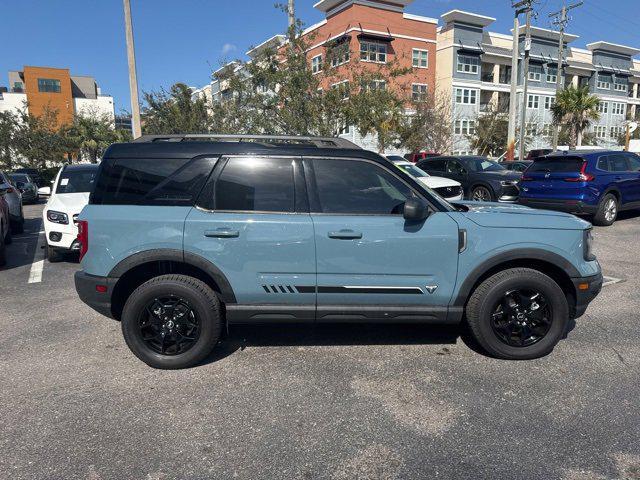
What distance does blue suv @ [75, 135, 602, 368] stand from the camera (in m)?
3.54

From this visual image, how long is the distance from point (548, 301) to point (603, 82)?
67.9 metres

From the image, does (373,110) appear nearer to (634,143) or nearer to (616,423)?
(616,423)

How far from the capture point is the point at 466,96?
1788 inches

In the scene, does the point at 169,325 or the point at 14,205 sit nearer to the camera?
the point at 169,325

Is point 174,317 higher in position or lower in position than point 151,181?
lower

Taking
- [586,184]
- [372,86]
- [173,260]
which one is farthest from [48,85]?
[173,260]

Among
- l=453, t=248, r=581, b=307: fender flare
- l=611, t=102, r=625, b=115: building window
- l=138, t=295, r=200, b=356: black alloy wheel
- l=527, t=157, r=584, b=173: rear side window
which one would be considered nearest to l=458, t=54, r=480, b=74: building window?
l=611, t=102, r=625, b=115: building window

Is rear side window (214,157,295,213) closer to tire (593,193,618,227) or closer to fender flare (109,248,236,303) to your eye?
fender flare (109,248,236,303)

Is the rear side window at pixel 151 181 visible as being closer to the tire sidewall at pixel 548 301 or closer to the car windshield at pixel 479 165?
the tire sidewall at pixel 548 301

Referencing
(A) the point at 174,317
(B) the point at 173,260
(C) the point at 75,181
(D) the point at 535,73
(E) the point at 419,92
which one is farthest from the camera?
(D) the point at 535,73

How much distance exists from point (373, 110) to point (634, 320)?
10.5m

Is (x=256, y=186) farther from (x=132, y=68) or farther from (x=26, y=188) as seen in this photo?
(x=26, y=188)

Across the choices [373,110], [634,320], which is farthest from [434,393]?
[373,110]

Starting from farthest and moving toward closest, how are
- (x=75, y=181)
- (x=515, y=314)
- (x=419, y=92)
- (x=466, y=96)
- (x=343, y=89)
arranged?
(x=466, y=96)
(x=419, y=92)
(x=343, y=89)
(x=75, y=181)
(x=515, y=314)
